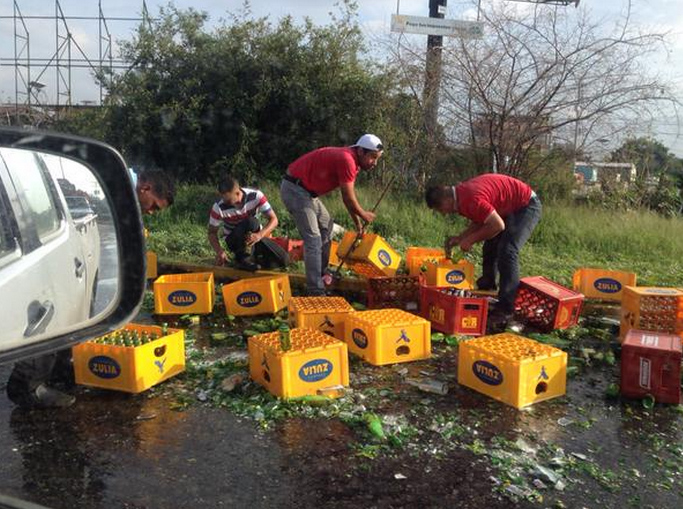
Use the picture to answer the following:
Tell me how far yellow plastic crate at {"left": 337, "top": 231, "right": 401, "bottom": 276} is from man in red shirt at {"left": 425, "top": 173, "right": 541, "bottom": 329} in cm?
113

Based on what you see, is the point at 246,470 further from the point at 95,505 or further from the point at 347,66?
the point at 347,66

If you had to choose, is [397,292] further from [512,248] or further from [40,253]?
[40,253]

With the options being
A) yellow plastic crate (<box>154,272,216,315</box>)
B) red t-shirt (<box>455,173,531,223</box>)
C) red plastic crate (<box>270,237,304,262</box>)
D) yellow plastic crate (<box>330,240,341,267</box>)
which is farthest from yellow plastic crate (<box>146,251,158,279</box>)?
red t-shirt (<box>455,173,531,223</box>)

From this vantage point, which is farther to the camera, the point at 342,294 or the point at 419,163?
the point at 419,163

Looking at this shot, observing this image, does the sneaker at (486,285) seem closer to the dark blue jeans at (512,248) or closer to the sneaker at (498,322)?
the dark blue jeans at (512,248)

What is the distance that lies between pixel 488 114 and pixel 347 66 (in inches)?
140

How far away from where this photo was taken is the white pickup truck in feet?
5.44

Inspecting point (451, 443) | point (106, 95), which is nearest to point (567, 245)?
point (451, 443)

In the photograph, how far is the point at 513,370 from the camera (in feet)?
13.7

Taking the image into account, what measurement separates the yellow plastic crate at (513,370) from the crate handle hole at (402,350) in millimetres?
547

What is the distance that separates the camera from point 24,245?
70.7 inches

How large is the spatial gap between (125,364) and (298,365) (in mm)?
1176

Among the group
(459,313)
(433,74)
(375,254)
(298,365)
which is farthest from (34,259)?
(433,74)

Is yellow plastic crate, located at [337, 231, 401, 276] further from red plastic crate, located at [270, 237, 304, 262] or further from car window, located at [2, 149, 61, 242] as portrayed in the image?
car window, located at [2, 149, 61, 242]
